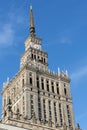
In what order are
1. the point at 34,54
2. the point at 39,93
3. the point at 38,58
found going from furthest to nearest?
the point at 34,54 → the point at 38,58 → the point at 39,93

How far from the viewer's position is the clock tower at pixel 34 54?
129m

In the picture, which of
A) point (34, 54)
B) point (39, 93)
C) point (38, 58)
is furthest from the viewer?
point (34, 54)

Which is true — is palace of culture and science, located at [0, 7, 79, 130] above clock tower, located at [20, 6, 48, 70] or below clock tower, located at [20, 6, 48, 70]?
below

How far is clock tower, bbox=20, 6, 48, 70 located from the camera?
129 m

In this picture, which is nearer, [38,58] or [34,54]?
[38,58]

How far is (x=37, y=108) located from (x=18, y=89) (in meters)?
11.6

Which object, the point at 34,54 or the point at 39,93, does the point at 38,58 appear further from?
the point at 39,93

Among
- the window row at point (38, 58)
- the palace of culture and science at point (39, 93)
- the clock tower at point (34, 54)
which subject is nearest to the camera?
the palace of culture and science at point (39, 93)

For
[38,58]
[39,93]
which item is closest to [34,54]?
[38,58]

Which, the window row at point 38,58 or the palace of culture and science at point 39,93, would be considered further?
the window row at point 38,58

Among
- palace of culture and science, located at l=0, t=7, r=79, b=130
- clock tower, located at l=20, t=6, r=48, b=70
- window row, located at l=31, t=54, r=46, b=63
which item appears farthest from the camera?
window row, located at l=31, t=54, r=46, b=63

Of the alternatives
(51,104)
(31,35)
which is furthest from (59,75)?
(31,35)

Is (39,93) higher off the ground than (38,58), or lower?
lower

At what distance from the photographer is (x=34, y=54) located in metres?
134
